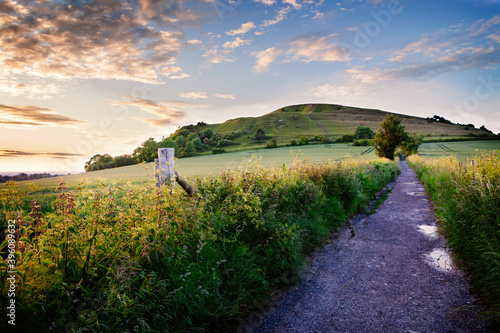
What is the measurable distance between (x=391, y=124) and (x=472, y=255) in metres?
36.7

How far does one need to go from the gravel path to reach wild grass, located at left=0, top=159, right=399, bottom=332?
56 centimetres

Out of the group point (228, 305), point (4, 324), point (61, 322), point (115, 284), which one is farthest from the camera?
point (228, 305)

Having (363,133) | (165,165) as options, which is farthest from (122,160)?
(363,133)

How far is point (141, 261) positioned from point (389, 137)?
40.6m

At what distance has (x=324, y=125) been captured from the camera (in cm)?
10831

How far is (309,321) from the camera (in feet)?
12.7

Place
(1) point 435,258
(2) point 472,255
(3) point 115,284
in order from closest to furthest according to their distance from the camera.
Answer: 1. (3) point 115,284
2. (2) point 472,255
3. (1) point 435,258

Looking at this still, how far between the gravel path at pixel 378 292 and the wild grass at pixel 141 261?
0.56 metres

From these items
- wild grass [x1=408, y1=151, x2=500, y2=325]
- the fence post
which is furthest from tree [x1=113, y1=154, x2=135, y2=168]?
wild grass [x1=408, y1=151, x2=500, y2=325]

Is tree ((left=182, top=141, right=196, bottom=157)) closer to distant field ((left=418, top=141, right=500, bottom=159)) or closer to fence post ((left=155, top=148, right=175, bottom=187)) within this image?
distant field ((left=418, top=141, right=500, bottom=159))

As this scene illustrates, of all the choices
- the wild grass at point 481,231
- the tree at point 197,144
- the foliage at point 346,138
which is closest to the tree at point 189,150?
the tree at point 197,144

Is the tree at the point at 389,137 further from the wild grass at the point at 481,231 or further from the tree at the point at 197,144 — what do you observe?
the tree at the point at 197,144

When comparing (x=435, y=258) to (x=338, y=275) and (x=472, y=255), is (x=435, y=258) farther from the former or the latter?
(x=338, y=275)

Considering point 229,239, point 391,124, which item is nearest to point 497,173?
point 229,239
